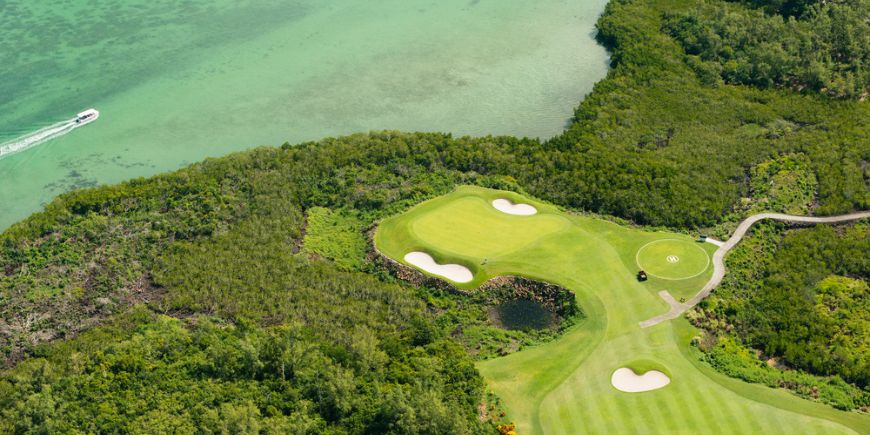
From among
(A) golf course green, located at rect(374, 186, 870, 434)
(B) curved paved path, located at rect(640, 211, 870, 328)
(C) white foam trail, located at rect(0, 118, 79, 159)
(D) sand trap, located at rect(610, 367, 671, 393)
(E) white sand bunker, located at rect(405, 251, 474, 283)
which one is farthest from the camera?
(C) white foam trail, located at rect(0, 118, 79, 159)

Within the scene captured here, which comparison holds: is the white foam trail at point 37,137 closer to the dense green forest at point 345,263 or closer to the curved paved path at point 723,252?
the dense green forest at point 345,263

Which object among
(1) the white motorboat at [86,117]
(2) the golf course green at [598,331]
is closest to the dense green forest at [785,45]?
(2) the golf course green at [598,331]

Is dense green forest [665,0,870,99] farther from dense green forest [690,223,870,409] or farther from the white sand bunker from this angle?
the white sand bunker

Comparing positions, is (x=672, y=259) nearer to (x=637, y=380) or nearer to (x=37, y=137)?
(x=637, y=380)

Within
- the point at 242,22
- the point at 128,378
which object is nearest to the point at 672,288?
the point at 128,378

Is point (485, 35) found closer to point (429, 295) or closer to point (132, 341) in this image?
point (429, 295)

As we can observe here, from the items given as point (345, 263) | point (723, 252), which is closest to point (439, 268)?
point (345, 263)

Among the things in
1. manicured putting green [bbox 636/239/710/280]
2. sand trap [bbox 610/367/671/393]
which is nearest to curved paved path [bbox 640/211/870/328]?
manicured putting green [bbox 636/239/710/280]
